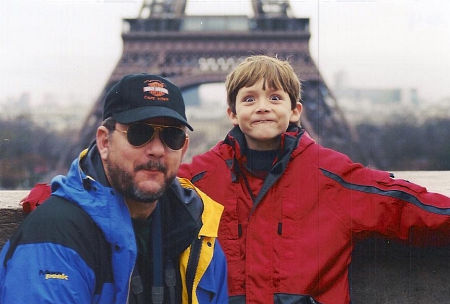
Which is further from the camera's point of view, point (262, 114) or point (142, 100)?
point (262, 114)

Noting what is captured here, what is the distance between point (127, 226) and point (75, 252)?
156 mm

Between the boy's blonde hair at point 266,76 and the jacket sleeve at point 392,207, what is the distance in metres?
0.38

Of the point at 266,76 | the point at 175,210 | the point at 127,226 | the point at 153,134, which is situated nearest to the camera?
the point at 127,226

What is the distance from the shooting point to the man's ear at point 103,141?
158 centimetres

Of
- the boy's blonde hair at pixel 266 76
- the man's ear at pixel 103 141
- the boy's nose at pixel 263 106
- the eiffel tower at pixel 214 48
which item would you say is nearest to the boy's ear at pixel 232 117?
the boy's blonde hair at pixel 266 76

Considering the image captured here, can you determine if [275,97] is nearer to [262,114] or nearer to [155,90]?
→ [262,114]

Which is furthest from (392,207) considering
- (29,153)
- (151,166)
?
(29,153)

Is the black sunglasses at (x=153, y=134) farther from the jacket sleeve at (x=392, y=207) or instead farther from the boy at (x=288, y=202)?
the jacket sleeve at (x=392, y=207)

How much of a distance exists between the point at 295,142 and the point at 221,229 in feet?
1.26

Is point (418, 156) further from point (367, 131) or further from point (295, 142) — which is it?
point (295, 142)

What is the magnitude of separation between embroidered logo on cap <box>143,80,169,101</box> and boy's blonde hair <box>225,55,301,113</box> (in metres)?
0.52

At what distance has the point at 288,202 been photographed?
1910 mm

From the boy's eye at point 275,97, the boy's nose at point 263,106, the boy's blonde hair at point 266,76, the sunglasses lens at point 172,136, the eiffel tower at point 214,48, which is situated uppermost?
the eiffel tower at point 214,48

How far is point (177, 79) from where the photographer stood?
1560cm
